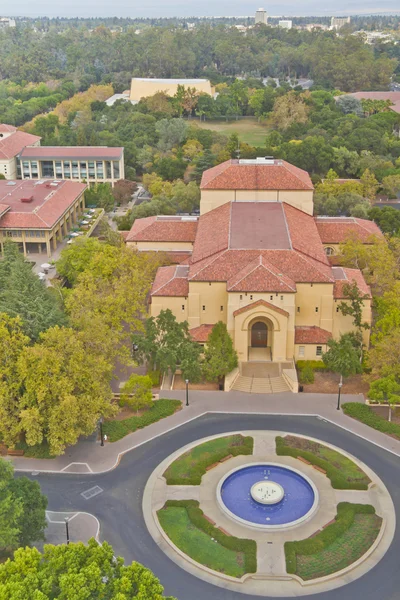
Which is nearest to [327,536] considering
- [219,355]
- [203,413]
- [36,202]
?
[203,413]

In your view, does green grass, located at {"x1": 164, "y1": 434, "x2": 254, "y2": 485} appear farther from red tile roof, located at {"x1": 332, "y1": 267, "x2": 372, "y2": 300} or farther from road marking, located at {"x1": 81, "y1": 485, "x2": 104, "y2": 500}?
red tile roof, located at {"x1": 332, "y1": 267, "x2": 372, "y2": 300}

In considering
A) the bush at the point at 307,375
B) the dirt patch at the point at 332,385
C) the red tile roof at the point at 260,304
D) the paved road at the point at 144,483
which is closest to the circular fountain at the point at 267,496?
the paved road at the point at 144,483

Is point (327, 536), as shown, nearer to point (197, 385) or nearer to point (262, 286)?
point (197, 385)

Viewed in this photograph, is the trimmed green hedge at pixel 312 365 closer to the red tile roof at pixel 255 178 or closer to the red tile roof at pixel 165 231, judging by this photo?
the red tile roof at pixel 165 231

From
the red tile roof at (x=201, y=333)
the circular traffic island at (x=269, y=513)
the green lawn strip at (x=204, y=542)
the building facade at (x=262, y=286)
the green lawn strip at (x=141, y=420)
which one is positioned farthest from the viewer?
the red tile roof at (x=201, y=333)

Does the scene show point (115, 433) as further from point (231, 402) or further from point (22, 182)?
point (22, 182)

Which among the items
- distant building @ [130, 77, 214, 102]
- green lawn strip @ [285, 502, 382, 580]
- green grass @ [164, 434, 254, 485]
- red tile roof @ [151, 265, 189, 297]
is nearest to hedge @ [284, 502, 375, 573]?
green lawn strip @ [285, 502, 382, 580]
